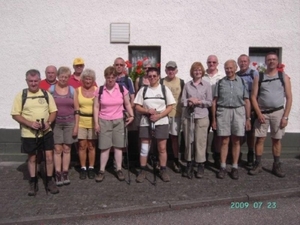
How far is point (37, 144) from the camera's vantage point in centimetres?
432

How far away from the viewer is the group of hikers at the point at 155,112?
4.64 m

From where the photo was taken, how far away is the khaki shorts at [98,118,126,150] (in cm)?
476

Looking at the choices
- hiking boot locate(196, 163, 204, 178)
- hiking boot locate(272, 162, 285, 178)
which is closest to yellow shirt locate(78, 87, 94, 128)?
hiking boot locate(196, 163, 204, 178)

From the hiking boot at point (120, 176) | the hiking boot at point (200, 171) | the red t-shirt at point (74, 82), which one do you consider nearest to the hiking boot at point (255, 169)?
the hiking boot at point (200, 171)

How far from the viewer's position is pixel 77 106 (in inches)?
185

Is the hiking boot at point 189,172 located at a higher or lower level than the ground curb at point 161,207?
higher

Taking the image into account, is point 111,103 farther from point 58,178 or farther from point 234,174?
point 234,174

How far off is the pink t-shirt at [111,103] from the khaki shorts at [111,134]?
3.3 inches

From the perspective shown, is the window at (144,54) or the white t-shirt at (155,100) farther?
the window at (144,54)

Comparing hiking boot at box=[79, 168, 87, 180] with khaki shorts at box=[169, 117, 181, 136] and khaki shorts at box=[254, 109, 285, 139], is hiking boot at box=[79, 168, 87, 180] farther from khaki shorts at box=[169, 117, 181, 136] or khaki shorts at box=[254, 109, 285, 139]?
khaki shorts at box=[254, 109, 285, 139]

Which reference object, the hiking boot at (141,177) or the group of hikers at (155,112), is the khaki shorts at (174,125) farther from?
the hiking boot at (141,177)

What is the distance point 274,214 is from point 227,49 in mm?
3566

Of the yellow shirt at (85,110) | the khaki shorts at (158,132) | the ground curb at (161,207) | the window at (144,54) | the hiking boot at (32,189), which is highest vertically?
the window at (144,54)

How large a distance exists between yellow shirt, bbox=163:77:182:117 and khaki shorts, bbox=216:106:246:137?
67 cm
